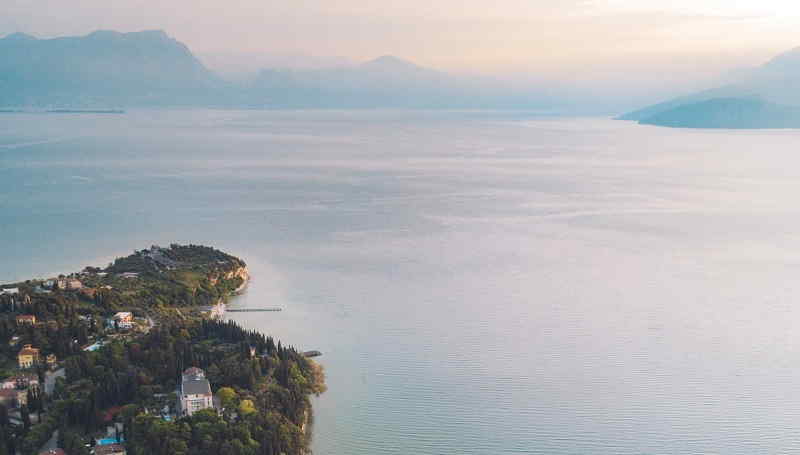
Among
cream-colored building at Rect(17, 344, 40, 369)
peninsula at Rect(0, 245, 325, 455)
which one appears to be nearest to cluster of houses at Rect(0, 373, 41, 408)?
peninsula at Rect(0, 245, 325, 455)

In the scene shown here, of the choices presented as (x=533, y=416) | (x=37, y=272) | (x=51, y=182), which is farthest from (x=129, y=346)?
(x=51, y=182)

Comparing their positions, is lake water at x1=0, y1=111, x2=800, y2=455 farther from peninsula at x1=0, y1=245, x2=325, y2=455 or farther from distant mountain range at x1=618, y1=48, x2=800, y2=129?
distant mountain range at x1=618, y1=48, x2=800, y2=129

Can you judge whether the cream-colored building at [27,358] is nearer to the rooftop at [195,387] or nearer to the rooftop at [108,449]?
the rooftop at [195,387]

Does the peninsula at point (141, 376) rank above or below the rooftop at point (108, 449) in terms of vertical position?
above

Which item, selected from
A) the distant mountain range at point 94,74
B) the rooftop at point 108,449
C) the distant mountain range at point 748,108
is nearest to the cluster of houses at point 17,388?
the rooftop at point 108,449

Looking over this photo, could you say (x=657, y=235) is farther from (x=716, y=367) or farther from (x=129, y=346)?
(x=129, y=346)

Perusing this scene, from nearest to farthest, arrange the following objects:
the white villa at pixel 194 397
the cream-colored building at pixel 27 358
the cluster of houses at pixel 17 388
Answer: the white villa at pixel 194 397 < the cluster of houses at pixel 17 388 < the cream-colored building at pixel 27 358

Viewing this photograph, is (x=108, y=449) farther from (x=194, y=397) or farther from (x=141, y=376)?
(x=141, y=376)
